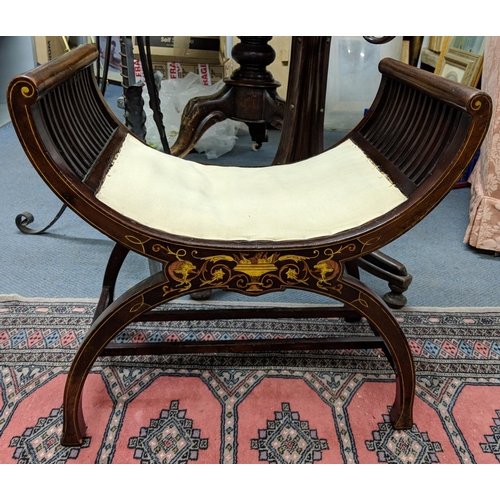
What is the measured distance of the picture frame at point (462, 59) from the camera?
229 cm

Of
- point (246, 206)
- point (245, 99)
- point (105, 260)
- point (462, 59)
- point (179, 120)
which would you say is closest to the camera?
point (246, 206)

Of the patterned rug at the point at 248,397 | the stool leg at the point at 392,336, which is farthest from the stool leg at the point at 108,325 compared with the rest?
the stool leg at the point at 392,336

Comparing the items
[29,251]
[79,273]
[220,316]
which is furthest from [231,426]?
[29,251]

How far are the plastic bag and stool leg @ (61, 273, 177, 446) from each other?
177cm

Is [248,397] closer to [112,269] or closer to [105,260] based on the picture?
[112,269]

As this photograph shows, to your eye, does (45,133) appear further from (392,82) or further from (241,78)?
(241,78)

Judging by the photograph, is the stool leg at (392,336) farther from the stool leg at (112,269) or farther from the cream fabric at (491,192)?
the cream fabric at (491,192)

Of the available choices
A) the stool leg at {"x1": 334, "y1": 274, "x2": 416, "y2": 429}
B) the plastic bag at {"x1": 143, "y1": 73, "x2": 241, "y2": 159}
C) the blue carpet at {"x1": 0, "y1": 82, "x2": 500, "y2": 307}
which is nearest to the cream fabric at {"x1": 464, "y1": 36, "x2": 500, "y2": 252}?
the blue carpet at {"x1": 0, "y1": 82, "x2": 500, "y2": 307}

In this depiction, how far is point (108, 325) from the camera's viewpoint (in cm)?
87

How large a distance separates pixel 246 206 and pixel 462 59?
2.03 meters

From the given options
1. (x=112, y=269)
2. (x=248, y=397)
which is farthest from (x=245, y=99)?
(x=248, y=397)

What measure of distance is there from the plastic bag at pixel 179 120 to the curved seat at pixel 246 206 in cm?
149

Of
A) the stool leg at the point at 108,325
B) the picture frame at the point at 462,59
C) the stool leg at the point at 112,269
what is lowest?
the stool leg at the point at 112,269

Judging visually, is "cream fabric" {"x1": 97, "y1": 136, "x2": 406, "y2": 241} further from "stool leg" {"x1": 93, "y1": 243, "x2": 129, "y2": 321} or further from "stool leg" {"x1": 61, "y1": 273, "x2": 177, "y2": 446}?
"stool leg" {"x1": 93, "y1": 243, "x2": 129, "y2": 321}
